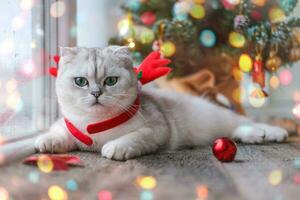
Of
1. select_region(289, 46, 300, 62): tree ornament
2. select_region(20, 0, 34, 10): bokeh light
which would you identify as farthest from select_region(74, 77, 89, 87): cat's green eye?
select_region(289, 46, 300, 62): tree ornament

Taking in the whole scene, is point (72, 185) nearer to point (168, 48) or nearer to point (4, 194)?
point (4, 194)

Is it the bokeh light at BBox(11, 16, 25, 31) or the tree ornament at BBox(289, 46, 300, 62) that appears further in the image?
the tree ornament at BBox(289, 46, 300, 62)

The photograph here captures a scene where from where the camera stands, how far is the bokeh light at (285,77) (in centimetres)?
327

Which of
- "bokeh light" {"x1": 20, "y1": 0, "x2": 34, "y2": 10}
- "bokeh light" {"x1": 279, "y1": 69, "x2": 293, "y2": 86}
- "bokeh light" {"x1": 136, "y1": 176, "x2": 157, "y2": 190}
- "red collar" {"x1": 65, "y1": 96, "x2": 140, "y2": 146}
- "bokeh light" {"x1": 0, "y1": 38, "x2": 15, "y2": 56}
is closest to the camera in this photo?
"bokeh light" {"x1": 136, "y1": 176, "x2": 157, "y2": 190}

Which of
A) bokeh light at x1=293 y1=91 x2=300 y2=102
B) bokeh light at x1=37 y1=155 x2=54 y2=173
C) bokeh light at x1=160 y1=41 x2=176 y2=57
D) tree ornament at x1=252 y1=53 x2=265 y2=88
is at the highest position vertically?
bokeh light at x1=160 y1=41 x2=176 y2=57

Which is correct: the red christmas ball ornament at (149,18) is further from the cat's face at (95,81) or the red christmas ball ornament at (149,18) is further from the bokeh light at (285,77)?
the bokeh light at (285,77)

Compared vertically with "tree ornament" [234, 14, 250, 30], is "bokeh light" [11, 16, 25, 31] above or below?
below

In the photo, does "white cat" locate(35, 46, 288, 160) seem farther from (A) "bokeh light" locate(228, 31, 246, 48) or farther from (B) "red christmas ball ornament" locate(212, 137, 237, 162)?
(A) "bokeh light" locate(228, 31, 246, 48)

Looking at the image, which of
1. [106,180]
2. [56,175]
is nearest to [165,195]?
[106,180]

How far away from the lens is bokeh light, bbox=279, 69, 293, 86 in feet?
10.7

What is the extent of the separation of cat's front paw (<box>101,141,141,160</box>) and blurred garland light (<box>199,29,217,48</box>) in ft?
3.98

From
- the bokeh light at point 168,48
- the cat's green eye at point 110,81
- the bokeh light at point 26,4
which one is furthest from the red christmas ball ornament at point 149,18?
the cat's green eye at point 110,81

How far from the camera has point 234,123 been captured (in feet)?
6.16

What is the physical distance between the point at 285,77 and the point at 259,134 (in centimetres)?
168
